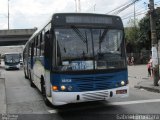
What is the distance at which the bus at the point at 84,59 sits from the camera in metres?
9.58

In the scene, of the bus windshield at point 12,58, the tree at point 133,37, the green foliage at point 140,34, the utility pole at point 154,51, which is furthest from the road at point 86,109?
the tree at point 133,37

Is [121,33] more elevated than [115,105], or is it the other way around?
[121,33]

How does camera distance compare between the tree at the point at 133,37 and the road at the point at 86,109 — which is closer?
the road at the point at 86,109

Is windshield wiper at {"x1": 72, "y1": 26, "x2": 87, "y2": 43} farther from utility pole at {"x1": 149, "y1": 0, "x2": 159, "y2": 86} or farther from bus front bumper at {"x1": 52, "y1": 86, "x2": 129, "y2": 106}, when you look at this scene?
utility pole at {"x1": 149, "y1": 0, "x2": 159, "y2": 86}

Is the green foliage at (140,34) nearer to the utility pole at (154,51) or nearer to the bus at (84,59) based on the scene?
the utility pole at (154,51)

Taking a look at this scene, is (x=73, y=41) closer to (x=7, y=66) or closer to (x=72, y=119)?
(x=72, y=119)

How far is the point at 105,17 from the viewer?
412 inches

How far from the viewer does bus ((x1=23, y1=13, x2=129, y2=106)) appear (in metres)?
9.58

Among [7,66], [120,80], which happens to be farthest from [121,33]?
[7,66]

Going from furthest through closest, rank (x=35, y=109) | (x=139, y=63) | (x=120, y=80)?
(x=139, y=63) < (x=35, y=109) < (x=120, y=80)

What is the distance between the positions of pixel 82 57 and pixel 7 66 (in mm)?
39763

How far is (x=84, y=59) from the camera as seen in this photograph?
9727 millimetres

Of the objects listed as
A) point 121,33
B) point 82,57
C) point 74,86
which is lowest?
point 74,86

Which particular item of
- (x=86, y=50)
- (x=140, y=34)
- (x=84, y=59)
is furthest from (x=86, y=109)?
(x=140, y=34)
